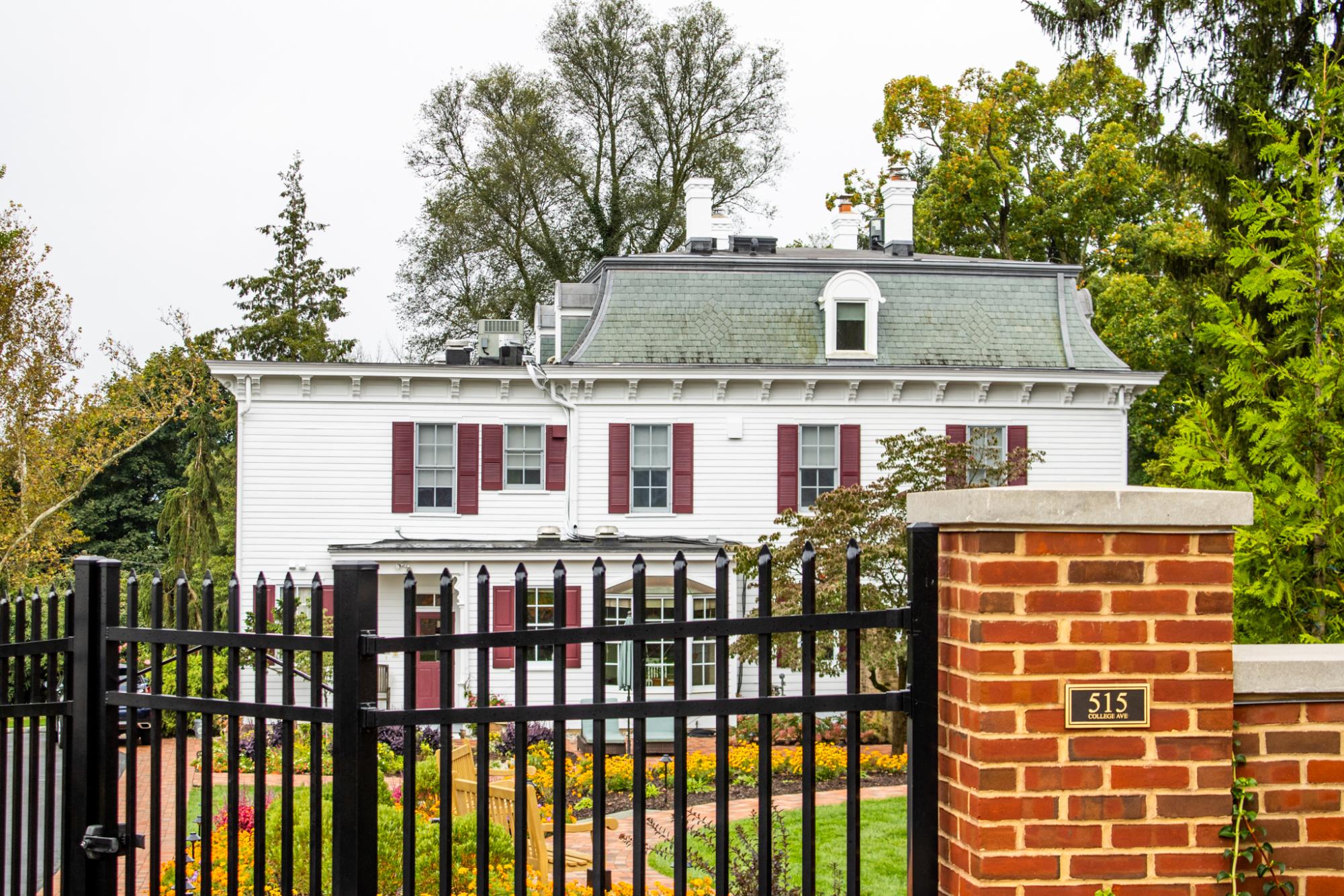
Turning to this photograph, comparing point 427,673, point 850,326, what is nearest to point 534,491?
point 427,673

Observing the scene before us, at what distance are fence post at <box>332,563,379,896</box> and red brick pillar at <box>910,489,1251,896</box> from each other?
1.59 meters

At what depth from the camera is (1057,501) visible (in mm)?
3123

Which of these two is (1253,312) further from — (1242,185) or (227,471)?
(227,471)

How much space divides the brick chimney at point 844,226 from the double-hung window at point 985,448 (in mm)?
7044

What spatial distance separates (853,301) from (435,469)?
8338 mm

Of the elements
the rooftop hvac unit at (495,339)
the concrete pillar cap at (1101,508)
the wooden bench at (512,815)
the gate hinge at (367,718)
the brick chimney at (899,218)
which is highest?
the brick chimney at (899,218)

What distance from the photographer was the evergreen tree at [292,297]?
37906mm

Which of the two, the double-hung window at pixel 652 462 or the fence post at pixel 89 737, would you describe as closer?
the fence post at pixel 89 737

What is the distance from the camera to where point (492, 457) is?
73.1 feet

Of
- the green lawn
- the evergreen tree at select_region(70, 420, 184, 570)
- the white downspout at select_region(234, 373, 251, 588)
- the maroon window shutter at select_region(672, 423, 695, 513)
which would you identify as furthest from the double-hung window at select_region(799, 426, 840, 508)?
the evergreen tree at select_region(70, 420, 184, 570)

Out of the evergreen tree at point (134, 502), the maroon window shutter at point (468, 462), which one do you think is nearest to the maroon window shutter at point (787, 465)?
the maroon window shutter at point (468, 462)

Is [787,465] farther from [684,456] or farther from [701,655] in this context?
[701,655]

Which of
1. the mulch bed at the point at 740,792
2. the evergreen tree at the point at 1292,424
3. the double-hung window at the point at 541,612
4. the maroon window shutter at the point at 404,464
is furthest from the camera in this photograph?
the maroon window shutter at the point at 404,464

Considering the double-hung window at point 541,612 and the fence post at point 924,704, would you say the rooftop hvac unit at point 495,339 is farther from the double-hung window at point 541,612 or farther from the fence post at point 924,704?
the fence post at point 924,704
